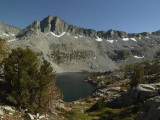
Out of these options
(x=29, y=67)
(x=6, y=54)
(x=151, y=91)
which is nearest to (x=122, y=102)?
Answer: (x=151, y=91)

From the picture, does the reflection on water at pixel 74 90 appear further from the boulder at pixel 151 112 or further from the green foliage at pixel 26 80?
the boulder at pixel 151 112

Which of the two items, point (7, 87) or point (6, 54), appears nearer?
point (7, 87)

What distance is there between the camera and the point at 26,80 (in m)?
24.0

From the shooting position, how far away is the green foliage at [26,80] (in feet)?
76.6

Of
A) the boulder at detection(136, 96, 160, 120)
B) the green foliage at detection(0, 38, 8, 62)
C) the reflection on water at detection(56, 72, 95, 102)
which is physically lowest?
the reflection on water at detection(56, 72, 95, 102)

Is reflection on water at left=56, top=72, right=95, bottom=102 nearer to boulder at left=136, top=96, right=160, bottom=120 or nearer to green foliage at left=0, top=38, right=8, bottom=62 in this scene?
green foliage at left=0, top=38, right=8, bottom=62

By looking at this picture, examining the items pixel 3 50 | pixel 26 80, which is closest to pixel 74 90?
pixel 3 50

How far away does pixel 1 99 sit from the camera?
23.2m

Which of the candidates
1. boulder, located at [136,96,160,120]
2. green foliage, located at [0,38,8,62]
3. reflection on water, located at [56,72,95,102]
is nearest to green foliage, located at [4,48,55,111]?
green foliage, located at [0,38,8,62]

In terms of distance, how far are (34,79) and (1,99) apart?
6.52 m

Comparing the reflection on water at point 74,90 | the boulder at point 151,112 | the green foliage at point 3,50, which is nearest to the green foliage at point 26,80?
the green foliage at point 3,50

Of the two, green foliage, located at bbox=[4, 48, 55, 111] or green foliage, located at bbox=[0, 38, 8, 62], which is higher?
green foliage, located at bbox=[0, 38, 8, 62]

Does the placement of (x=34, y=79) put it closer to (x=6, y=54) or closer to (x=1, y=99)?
(x=1, y=99)

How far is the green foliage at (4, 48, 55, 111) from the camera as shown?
23.4 metres
